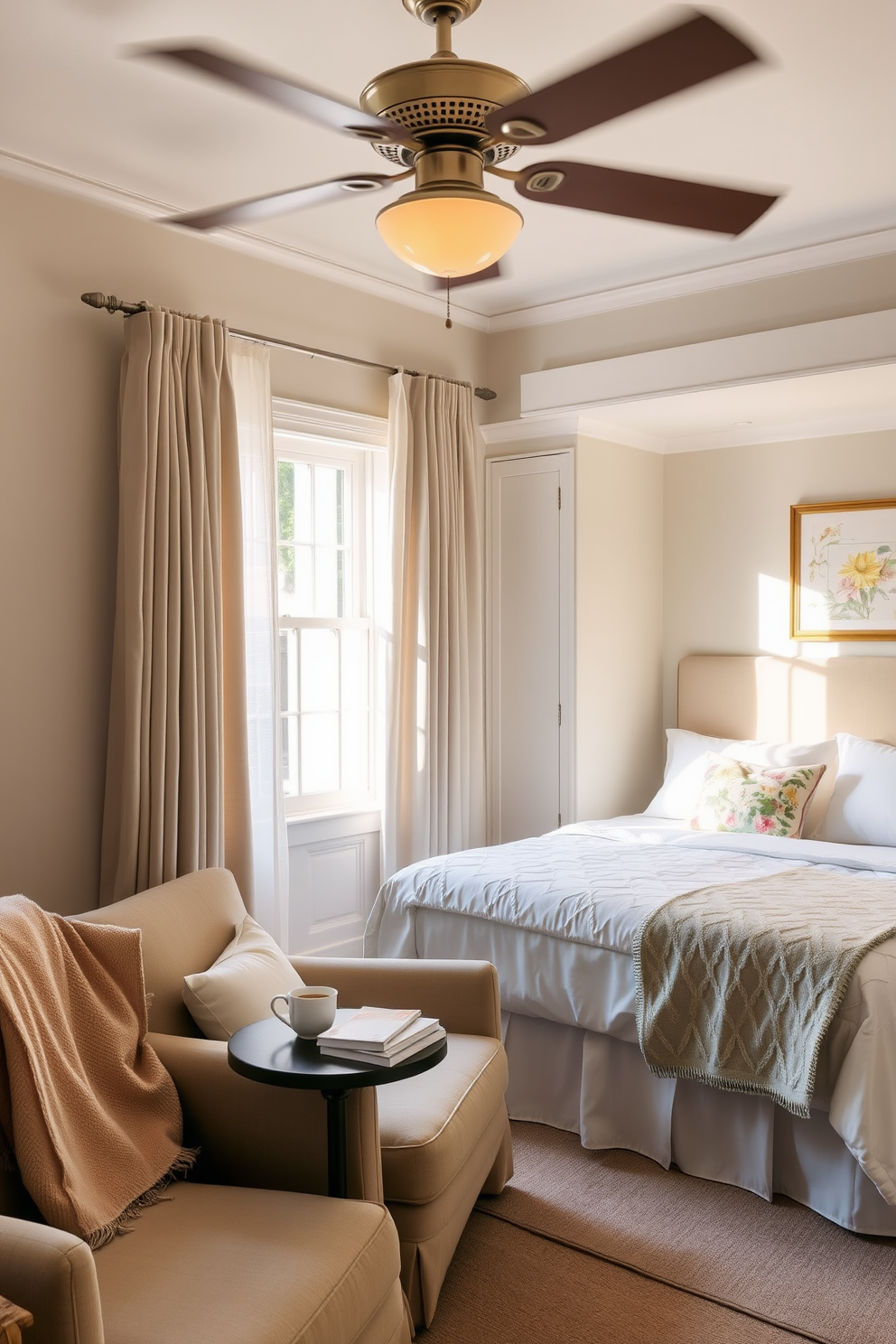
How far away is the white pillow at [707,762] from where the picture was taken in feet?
14.1

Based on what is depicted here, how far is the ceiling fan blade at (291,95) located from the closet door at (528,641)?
2.79 m

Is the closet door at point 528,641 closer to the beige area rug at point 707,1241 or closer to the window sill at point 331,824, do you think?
the window sill at point 331,824

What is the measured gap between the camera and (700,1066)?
9.38 feet

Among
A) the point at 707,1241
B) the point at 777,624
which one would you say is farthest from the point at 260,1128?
the point at 777,624

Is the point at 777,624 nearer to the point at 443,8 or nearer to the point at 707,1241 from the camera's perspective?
the point at 707,1241

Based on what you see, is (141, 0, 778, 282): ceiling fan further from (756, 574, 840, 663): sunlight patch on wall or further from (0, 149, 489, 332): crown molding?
(756, 574, 840, 663): sunlight patch on wall

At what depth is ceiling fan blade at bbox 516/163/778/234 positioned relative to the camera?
6.84 feet

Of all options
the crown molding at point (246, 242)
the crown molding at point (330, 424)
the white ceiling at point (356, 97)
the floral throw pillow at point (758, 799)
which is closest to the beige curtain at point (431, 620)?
the crown molding at point (330, 424)

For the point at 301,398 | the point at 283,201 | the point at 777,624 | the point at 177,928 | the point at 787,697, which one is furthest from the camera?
the point at 777,624

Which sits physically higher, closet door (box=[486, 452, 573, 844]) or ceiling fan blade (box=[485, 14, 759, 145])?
ceiling fan blade (box=[485, 14, 759, 145])

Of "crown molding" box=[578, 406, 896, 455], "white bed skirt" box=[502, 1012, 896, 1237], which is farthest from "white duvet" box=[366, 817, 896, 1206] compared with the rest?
"crown molding" box=[578, 406, 896, 455]

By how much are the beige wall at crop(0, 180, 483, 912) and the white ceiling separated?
0.63 ft

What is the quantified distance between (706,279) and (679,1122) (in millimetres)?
2991

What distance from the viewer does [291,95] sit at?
1.86m
